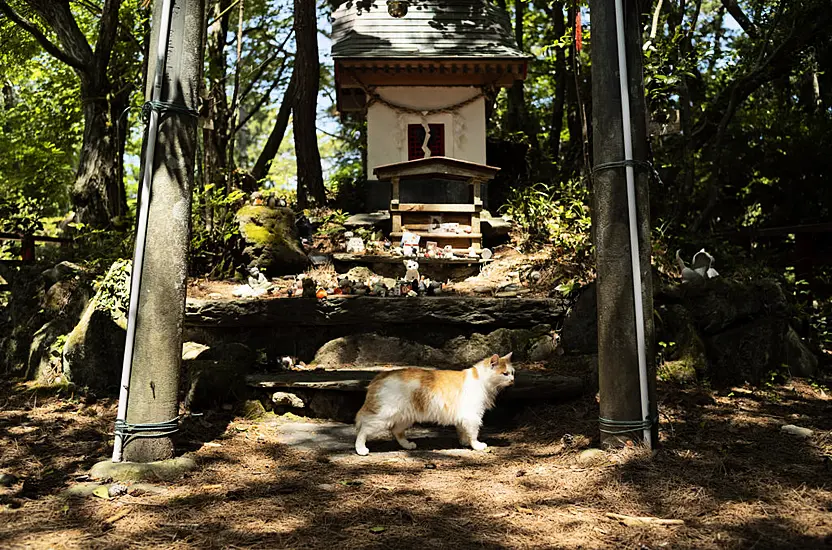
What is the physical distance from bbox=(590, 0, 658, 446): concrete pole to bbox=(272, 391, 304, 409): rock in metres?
2.56

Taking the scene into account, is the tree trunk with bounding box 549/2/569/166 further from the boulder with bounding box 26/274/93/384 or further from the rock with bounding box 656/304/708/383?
the boulder with bounding box 26/274/93/384

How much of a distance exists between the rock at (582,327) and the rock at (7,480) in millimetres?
4613

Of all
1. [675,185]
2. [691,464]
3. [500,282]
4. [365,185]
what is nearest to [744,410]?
[691,464]

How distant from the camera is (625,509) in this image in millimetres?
3273

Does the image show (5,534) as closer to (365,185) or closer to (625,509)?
(625,509)

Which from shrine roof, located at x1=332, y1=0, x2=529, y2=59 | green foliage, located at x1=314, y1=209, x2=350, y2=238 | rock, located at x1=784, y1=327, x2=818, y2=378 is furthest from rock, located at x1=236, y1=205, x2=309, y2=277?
rock, located at x1=784, y1=327, x2=818, y2=378

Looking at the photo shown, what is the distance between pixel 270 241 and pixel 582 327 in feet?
13.3

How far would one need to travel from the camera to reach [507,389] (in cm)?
527

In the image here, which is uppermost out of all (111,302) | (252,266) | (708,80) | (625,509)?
(708,80)

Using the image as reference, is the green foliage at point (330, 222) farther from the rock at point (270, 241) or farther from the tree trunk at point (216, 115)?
the tree trunk at point (216, 115)

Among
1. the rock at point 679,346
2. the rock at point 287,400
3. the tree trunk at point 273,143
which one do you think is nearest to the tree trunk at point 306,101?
the tree trunk at point 273,143

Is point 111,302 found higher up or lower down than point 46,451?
higher up

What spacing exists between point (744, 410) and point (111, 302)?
5803mm

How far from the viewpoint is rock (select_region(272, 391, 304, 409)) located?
555cm
